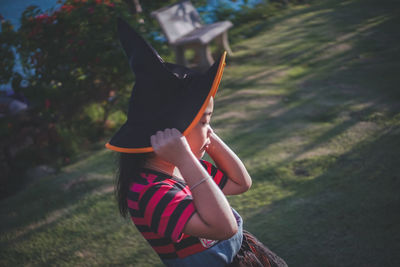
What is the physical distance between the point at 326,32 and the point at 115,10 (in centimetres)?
472

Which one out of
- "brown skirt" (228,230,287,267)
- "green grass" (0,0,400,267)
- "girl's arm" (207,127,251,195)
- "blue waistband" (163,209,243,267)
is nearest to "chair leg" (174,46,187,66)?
"green grass" (0,0,400,267)

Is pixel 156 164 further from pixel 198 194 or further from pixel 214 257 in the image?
pixel 214 257

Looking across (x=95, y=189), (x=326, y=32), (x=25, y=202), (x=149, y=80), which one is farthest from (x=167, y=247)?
(x=326, y=32)

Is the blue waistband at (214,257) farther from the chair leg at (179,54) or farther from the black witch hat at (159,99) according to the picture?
the chair leg at (179,54)

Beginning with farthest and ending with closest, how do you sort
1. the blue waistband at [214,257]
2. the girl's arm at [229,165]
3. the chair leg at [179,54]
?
the chair leg at [179,54] → the girl's arm at [229,165] → the blue waistband at [214,257]

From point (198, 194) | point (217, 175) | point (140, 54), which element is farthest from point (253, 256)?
point (140, 54)

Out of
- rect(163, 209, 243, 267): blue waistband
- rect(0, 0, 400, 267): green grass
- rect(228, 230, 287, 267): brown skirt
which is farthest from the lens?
rect(0, 0, 400, 267): green grass

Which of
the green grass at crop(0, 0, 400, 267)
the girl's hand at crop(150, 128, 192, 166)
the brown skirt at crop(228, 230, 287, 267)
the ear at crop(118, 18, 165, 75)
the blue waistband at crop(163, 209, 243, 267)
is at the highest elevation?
the ear at crop(118, 18, 165, 75)

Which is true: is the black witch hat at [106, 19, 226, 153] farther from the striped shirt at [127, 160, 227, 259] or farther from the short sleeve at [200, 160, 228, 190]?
the short sleeve at [200, 160, 228, 190]

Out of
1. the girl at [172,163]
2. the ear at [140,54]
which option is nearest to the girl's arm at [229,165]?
the girl at [172,163]

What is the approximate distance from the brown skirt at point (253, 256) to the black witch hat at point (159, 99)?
2.14 ft

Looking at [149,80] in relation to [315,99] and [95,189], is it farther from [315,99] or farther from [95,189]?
[315,99]

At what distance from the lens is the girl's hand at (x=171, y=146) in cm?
117

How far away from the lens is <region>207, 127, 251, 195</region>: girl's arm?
1.58 m
